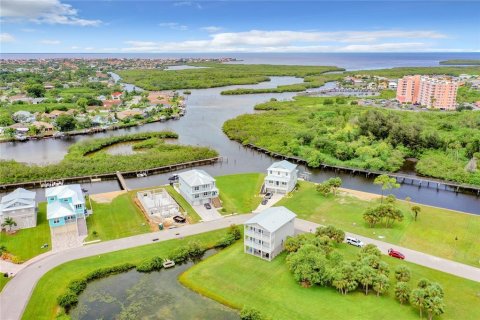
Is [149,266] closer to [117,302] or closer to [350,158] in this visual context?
[117,302]

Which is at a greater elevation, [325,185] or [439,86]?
[439,86]

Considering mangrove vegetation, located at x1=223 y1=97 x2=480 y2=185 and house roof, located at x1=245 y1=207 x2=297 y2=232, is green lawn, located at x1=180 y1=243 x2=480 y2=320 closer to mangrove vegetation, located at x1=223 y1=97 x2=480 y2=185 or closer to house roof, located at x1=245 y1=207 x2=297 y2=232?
house roof, located at x1=245 y1=207 x2=297 y2=232

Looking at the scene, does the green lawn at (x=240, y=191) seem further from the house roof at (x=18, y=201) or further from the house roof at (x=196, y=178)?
the house roof at (x=18, y=201)

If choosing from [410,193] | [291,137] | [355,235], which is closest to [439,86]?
[291,137]

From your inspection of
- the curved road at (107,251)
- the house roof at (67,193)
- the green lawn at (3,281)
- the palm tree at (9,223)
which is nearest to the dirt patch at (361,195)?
the curved road at (107,251)

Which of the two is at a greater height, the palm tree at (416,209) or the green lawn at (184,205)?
the palm tree at (416,209)

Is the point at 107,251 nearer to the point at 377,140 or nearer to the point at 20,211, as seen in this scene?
the point at 20,211

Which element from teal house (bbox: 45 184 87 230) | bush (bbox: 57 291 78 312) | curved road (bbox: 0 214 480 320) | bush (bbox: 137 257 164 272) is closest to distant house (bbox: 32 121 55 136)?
teal house (bbox: 45 184 87 230)
